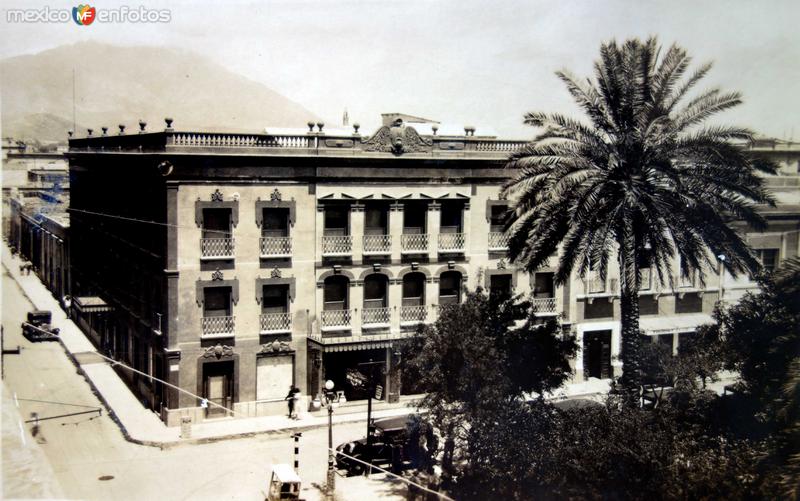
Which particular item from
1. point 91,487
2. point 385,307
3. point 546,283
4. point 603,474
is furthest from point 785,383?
point 91,487

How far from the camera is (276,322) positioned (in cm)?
2420

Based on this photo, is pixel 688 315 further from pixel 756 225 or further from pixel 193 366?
pixel 193 366

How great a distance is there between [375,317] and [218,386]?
5.25 meters

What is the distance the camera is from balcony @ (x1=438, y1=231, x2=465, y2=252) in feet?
83.5

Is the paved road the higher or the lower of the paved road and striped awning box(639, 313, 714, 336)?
the lower

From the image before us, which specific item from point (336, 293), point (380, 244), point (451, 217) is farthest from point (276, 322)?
point (451, 217)

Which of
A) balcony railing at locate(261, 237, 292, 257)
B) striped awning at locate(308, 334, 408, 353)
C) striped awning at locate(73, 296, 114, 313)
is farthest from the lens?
striped awning at locate(73, 296, 114, 313)

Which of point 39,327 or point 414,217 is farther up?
point 414,217

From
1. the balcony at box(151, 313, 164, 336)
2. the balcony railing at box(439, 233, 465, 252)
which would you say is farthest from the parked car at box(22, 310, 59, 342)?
the balcony railing at box(439, 233, 465, 252)

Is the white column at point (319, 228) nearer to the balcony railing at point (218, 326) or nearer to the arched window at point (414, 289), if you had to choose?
the arched window at point (414, 289)

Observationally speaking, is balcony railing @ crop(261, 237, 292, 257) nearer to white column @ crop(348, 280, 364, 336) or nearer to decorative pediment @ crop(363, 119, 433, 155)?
white column @ crop(348, 280, 364, 336)

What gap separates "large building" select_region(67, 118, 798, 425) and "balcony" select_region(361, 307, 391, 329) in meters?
0.03

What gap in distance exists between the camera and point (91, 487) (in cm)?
2116

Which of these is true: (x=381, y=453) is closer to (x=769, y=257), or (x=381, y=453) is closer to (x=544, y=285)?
(x=544, y=285)
